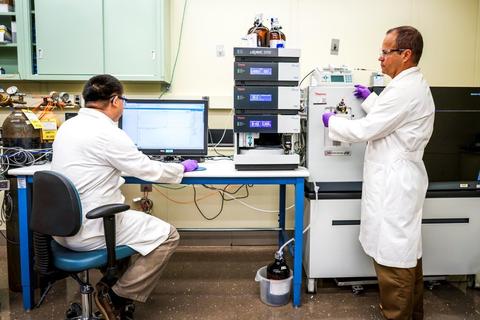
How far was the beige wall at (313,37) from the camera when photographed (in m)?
2.83

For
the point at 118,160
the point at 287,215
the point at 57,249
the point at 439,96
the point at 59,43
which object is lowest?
the point at 287,215

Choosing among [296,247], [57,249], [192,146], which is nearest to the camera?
[57,249]

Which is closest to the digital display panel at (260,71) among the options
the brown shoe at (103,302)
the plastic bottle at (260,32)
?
the plastic bottle at (260,32)

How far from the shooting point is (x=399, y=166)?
5.55 feet

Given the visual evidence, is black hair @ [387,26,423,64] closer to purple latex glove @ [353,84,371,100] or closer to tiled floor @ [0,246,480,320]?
purple latex glove @ [353,84,371,100]

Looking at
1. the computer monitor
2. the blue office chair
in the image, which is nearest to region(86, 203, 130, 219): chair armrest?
the blue office chair

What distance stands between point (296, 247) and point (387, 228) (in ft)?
1.64

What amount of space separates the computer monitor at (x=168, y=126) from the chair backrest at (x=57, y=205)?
92 centimetres

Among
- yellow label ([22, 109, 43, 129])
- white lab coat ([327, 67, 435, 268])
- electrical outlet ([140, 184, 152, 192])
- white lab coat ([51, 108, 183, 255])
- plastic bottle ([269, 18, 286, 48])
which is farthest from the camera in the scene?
electrical outlet ([140, 184, 152, 192])

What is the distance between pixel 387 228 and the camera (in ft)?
5.62

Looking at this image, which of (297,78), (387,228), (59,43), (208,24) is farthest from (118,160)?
(208,24)

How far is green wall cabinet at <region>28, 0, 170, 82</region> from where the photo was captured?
8.32 feet

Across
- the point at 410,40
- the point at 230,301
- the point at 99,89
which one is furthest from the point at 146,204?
the point at 410,40

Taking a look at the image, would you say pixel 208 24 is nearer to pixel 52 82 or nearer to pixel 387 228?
pixel 52 82
